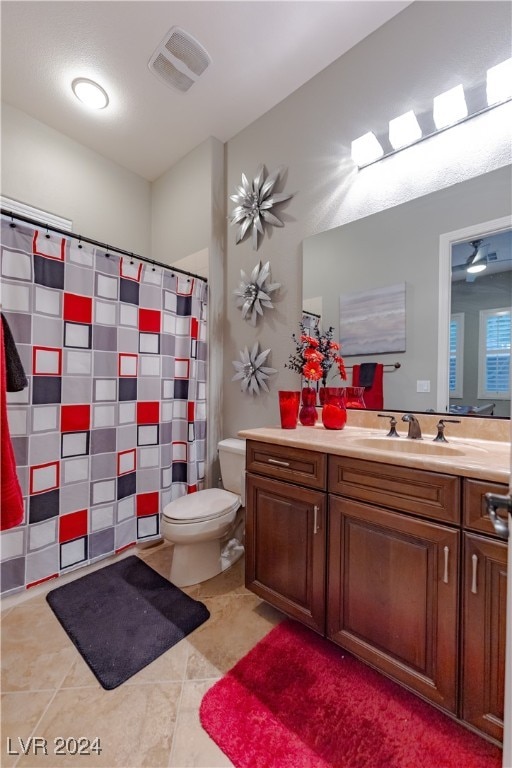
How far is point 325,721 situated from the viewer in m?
1.02

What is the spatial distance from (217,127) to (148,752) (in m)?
3.14

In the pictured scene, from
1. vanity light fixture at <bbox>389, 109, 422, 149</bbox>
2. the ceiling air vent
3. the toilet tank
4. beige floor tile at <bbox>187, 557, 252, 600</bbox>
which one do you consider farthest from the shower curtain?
vanity light fixture at <bbox>389, 109, 422, 149</bbox>

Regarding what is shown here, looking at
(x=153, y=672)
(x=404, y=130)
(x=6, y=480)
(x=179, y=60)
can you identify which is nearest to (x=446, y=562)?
(x=153, y=672)

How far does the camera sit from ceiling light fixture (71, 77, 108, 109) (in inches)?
73.5

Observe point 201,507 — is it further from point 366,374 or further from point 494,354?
point 494,354

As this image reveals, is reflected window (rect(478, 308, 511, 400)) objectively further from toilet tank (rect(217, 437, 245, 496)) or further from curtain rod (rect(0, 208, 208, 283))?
curtain rod (rect(0, 208, 208, 283))

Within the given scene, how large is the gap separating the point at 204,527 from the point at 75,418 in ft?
2.94

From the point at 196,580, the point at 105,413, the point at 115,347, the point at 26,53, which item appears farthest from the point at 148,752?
the point at 26,53

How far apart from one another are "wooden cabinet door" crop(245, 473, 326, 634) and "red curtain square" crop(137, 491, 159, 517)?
815mm

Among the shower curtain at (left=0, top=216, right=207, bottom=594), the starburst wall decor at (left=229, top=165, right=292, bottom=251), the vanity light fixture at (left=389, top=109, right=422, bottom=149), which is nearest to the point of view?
the vanity light fixture at (left=389, top=109, right=422, bottom=149)

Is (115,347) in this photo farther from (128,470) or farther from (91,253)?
(128,470)

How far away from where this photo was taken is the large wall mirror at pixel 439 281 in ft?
4.12

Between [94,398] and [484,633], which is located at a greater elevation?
[94,398]

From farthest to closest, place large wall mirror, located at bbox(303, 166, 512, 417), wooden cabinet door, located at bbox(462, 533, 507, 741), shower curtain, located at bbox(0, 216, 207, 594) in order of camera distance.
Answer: shower curtain, located at bbox(0, 216, 207, 594) < large wall mirror, located at bbox(303, 166, 512, 417) < wooden cabinet door, located at bbox(462, 533, 507, 741)
